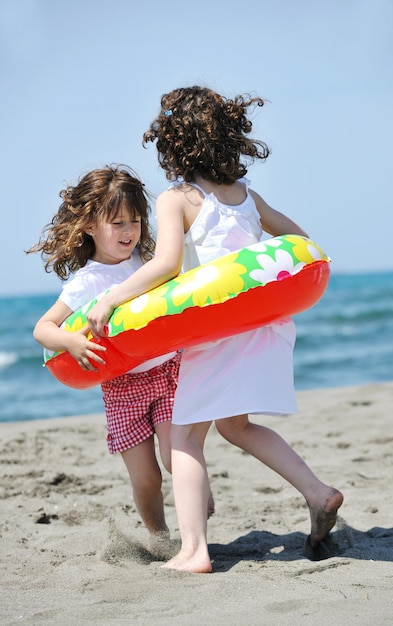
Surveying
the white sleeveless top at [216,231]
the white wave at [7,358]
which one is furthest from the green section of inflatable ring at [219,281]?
the white wave at [7,358]

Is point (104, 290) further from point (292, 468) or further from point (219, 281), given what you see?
point (292, 468)

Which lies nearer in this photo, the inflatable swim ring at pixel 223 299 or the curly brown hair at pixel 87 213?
the inflatable swim ring at pixel 223 299

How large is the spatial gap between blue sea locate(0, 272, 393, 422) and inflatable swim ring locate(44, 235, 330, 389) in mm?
6142

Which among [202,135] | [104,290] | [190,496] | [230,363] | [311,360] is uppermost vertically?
[202,135]

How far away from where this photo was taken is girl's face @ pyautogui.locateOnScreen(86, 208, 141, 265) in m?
3.56

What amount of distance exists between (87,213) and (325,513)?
5.17 ft

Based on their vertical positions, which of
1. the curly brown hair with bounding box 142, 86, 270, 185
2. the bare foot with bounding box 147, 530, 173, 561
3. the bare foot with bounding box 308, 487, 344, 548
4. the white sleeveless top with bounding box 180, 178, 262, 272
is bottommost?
the bare foot with bounding box 147, 530, 173, 561

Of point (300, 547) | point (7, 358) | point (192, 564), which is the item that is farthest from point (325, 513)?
point (7, 358)

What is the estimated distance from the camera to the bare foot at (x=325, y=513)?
3197 millimetres

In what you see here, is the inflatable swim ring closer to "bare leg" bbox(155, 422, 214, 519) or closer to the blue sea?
"bare leg" bbox(155, 422, 214, 519)

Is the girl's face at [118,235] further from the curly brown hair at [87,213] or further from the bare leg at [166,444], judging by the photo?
the bare leg at [166,444]

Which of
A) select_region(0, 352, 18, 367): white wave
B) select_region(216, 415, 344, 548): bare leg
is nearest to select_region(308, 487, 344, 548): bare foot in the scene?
select_region(216, 415, 344, 548): bare leg

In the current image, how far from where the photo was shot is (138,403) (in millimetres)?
3598

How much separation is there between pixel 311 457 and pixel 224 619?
9.46ft
